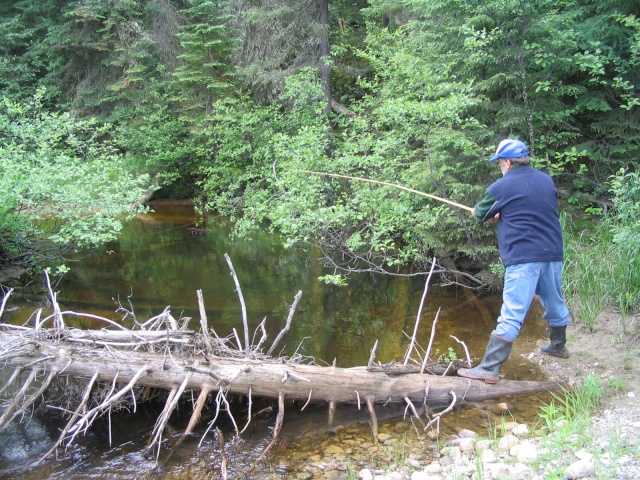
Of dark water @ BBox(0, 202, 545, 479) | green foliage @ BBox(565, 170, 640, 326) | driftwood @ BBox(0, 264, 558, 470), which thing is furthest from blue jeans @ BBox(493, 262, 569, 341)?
green foliage @ BBox(565, 170, 640, 326)

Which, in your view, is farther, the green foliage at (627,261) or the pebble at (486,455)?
the green foliage at (627,261)

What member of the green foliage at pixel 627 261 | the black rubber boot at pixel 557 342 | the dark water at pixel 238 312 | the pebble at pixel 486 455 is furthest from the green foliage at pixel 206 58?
the pebble at pixel 486 455

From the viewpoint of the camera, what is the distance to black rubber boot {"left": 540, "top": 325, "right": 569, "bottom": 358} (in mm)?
5164

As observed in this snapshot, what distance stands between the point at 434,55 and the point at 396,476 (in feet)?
22.4

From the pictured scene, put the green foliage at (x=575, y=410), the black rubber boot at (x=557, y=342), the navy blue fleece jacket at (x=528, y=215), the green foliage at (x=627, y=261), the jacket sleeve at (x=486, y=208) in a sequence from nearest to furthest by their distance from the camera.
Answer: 1. the green foliage at (x=575, y=410)
2. the navy blue fleece jacket at (x=528, y=215)
3. the jacket sleeve at (x=486, y=208)
4. the black rubber boot at (x=557, y=342)
5. the green foliage at (x=627, y=261)

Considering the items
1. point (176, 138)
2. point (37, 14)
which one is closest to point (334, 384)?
point (176, 138)

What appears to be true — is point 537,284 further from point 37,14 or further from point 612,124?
point 37,14

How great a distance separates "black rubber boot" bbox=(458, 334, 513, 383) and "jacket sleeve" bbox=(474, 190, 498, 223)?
1150 mm

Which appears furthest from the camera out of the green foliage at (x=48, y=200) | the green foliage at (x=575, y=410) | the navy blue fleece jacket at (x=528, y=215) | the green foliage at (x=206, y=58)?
the green foliage at (x=206, y=58)

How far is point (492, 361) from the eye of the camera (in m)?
4.72

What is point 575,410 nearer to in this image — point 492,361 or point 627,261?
point 492,361

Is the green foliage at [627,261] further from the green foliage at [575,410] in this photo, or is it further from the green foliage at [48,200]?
the green foliage at [48,200]

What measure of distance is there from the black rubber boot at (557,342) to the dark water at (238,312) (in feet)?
0.93

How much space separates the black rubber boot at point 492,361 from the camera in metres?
4.66
